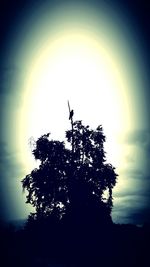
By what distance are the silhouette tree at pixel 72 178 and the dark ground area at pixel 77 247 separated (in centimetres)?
216

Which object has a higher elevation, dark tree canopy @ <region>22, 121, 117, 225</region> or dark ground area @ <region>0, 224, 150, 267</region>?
dark tree canopy @ <region>22, 121, 117, 225</region>

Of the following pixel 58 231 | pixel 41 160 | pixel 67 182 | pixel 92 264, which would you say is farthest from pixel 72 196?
pixel 92 264

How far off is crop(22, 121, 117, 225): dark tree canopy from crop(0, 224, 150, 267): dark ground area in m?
2.43

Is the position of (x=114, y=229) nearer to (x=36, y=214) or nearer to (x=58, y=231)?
(x=58, y=231)

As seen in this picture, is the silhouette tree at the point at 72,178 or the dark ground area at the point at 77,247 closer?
the dark ground area at the point at 77,247

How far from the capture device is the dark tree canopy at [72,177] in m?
32.2

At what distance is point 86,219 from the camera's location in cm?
3048

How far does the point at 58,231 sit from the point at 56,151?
9.68m

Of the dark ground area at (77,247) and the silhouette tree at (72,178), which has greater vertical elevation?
the silhouette tree at (72,178)

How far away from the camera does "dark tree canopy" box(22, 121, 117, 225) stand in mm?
32219

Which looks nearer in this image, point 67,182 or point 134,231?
point 134,231

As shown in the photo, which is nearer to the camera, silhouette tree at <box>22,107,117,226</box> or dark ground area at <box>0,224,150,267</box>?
dark ground area at <box>0,224,150,267</box>

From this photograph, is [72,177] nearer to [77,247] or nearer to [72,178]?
[72,178]

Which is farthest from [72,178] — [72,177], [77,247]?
[77,247]
